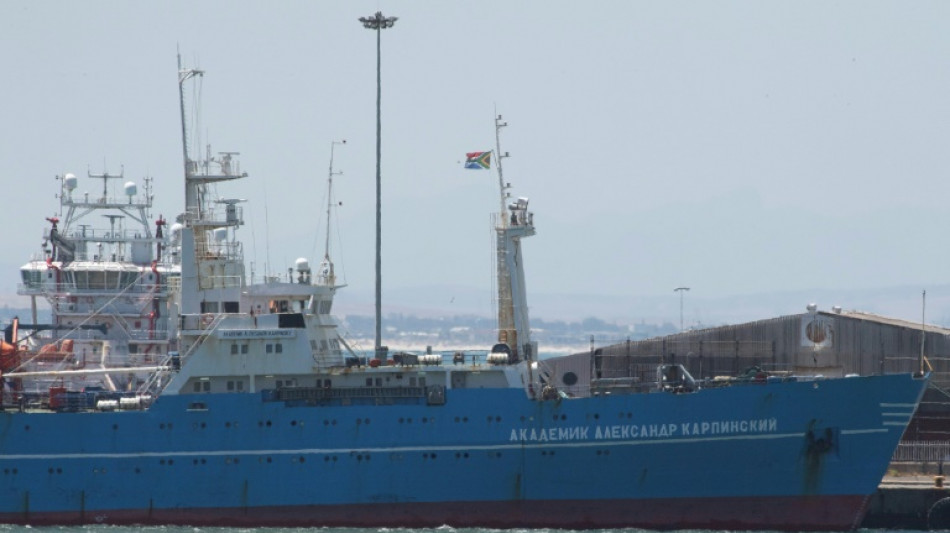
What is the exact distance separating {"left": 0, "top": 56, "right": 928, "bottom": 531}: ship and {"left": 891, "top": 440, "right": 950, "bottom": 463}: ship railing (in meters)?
7.03

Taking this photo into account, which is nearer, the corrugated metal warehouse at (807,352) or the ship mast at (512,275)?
the ship mast at (512,275)

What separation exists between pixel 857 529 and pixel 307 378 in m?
14.9

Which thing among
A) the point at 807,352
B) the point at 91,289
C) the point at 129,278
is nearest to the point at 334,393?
the point at 129,278

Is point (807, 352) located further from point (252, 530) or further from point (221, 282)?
point (252, 530)

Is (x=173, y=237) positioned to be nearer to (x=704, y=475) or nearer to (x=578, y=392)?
(x=578, y=392)

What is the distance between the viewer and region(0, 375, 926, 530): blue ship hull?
141 feet

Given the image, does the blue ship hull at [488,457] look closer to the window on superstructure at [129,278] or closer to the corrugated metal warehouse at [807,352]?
the window on superstructure at [129,278]

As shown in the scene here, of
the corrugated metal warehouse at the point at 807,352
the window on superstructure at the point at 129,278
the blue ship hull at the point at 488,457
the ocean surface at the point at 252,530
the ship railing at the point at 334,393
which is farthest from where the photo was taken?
the corrugated metal warehouse at the point at 807,352

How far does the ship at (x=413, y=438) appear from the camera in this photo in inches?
1692

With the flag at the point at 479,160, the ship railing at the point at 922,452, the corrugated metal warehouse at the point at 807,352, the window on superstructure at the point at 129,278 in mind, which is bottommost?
the ship railing at the point at 922,452

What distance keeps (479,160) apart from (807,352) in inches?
525

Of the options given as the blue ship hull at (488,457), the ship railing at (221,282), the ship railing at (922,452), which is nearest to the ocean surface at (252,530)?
the blue ship hull at (488,457)

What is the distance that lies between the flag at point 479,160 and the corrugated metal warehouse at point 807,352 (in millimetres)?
7747

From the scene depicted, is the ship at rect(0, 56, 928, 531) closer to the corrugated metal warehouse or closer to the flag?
the flag
